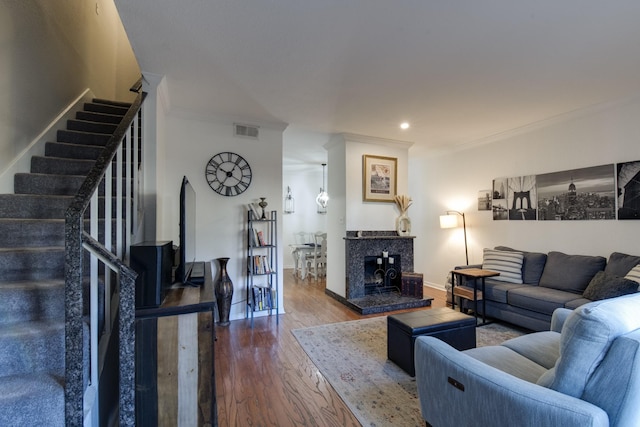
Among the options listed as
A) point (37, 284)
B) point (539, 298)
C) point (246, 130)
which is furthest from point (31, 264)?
point (539, 298)

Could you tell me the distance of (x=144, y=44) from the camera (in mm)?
2154

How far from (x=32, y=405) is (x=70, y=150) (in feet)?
7.94

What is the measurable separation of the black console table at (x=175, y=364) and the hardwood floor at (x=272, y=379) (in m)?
0.52

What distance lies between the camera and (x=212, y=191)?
3686mm

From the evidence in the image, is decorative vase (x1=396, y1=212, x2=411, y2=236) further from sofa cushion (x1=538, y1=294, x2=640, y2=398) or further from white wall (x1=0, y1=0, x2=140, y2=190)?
white wall (x1=0, y1=0, x2=140, y2=190)

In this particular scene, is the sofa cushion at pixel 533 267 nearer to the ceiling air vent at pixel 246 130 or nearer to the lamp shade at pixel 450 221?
the lamp shade at pixel 450 221

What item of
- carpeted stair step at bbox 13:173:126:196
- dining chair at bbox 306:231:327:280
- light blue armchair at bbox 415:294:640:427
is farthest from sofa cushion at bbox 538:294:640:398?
dining chair at bbox 306:231:327:280

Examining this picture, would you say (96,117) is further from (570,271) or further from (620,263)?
(620,263)

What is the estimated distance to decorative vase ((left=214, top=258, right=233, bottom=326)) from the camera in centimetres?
342

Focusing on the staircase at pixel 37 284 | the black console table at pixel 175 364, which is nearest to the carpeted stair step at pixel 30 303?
the staircase at pixel 37 284

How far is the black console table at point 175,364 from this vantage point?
1.39m

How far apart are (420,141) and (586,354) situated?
420 cm

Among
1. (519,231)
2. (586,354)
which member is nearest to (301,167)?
(519,231)

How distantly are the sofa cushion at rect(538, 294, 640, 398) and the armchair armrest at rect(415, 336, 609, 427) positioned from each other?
0.08 metres
